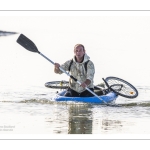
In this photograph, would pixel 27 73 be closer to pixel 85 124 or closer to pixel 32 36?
pixel 32 36

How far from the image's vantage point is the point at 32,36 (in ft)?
105

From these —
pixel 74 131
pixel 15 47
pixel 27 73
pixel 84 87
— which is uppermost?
pixel 15 47

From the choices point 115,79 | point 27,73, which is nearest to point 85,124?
point 115,79

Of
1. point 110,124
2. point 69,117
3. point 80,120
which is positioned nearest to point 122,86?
point 69,117

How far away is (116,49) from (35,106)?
24.5 metres

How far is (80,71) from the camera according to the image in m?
14.3

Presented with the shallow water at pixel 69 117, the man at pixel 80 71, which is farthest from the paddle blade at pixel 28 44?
the shallow water at pixel 69 117

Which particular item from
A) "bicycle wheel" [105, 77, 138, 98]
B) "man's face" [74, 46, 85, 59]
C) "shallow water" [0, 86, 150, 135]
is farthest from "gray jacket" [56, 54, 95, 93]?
"bicycle wheel" [105, 77, 138, 98]

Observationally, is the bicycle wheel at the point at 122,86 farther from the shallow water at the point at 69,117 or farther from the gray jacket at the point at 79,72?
the gray jacket at the point at 79,72

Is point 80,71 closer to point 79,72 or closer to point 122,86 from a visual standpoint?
point 79,72

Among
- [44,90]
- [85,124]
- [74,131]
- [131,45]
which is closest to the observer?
[74,131]

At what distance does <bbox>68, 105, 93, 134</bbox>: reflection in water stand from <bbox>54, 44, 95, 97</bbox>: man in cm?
62

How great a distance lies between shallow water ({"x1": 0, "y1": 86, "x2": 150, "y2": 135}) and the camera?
35.5ft

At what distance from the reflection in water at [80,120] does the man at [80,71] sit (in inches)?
24.6
